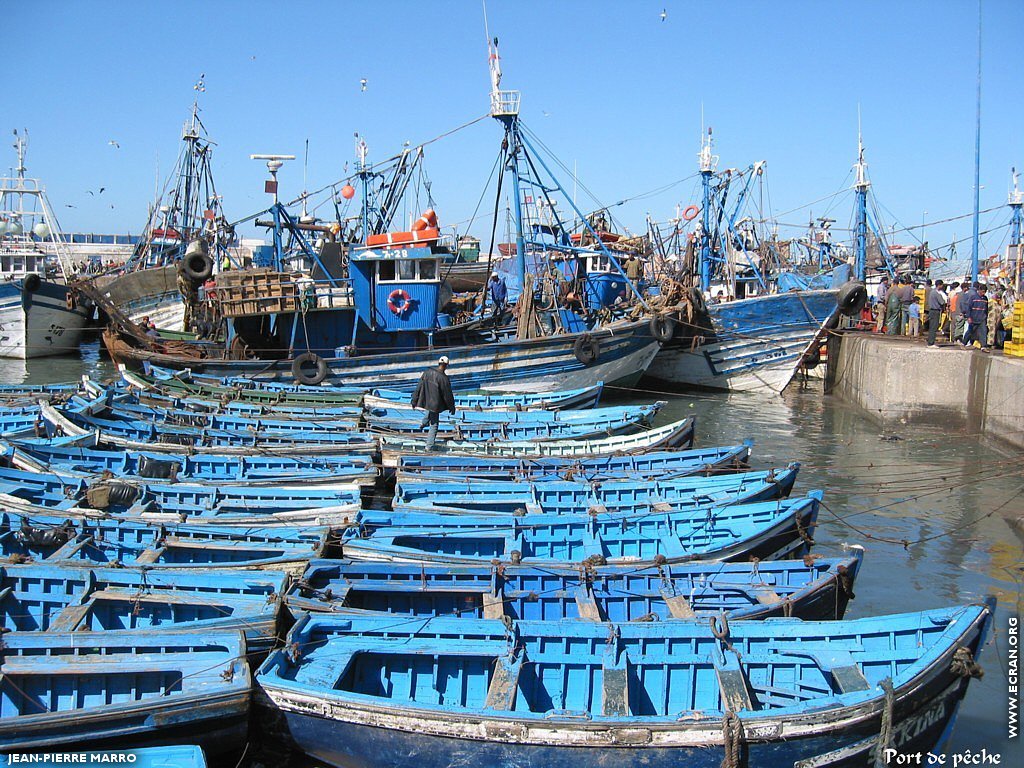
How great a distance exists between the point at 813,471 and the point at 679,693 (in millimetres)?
11016

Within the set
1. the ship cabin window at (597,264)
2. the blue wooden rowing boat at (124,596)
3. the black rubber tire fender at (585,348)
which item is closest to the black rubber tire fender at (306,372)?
the black rubber tire fender at (585,348)

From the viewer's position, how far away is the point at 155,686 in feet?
21.6

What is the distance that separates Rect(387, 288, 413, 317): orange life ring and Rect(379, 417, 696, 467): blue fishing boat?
7574 mm

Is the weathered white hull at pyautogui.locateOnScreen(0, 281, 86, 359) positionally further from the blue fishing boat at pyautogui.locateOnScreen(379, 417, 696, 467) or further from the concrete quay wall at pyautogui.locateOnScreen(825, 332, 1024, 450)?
the concrete quay wall at pyautogui.locateOnScreen(825, 332, 1024, 450)

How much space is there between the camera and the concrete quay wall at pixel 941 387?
17030 mm

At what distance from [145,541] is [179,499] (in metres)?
1.58

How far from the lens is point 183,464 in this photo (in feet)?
41.4

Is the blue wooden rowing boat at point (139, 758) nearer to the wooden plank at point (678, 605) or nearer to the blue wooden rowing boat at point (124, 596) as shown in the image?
the blue wooden rowing boat at point (124, 596)

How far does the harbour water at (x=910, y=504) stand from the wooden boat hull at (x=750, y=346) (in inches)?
42.1

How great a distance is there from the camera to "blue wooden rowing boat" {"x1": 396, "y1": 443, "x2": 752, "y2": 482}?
12016 millimetres

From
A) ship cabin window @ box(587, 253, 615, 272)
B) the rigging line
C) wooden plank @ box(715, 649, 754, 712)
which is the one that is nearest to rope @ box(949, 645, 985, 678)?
wooden plank @ box(715, 649, 754, 712)

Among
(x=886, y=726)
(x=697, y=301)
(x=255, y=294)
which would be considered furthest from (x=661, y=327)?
(x=886, y=726)

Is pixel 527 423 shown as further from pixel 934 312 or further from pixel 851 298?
pixel 851 298

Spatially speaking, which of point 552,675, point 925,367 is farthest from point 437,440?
point 925,367
